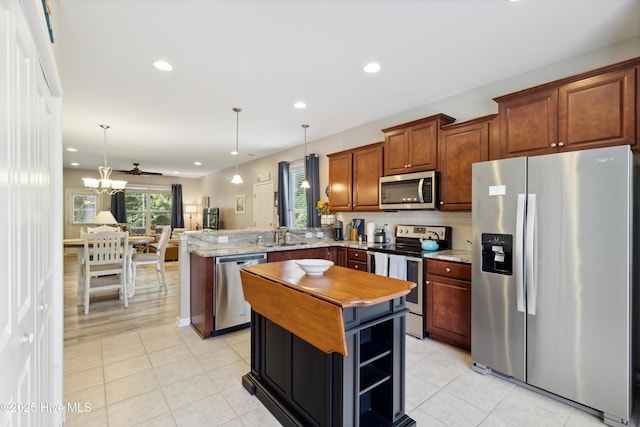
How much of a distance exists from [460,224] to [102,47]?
152 inches

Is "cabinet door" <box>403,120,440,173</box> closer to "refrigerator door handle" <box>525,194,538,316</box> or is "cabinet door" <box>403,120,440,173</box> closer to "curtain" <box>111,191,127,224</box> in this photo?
"refrigerator door handle" <box>525,194,538,316</box>

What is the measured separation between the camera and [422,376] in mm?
2537

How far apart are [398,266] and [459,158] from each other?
4.35ft

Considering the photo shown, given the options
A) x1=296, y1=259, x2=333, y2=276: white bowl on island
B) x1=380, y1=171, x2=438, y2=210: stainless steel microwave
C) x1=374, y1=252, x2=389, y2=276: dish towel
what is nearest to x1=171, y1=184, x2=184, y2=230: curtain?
x1=380, y1=171, x2=438, y2=210: stainless steel microwave

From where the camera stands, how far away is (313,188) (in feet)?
17.9

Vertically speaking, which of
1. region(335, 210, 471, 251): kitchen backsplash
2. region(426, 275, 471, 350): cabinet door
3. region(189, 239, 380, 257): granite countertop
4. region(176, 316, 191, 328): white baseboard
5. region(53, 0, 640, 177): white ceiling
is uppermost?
region(53, 0, 640, 177): white ceiling

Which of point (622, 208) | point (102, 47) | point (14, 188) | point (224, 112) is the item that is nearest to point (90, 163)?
point (224, 112)

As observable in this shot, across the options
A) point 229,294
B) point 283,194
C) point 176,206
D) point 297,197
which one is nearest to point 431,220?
point 229,294

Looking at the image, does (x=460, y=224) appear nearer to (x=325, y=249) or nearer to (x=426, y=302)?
(x=426, y=302)

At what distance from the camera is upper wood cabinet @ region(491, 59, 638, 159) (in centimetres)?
220

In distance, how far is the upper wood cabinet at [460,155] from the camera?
3.06m

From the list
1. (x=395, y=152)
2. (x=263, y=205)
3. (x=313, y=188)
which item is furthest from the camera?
(x=263, y=205)

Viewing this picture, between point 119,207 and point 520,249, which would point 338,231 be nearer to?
point 520,249

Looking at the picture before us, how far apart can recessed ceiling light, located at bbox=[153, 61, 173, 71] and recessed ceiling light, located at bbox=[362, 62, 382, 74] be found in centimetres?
182
